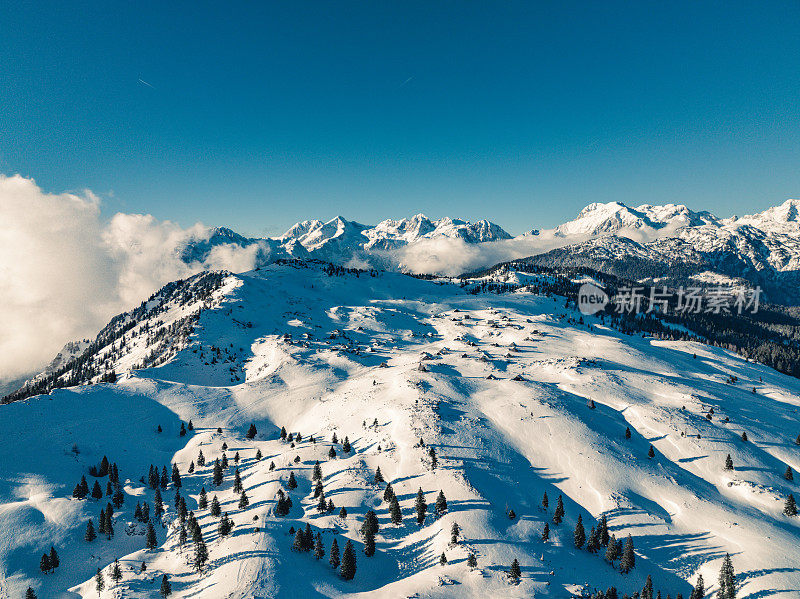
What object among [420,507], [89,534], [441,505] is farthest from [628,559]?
[89,534]

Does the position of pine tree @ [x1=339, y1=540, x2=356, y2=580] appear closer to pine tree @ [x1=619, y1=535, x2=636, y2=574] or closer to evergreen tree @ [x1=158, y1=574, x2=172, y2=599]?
evergreen tree @ [x1=158, y1=574, x2=172, y2=599]

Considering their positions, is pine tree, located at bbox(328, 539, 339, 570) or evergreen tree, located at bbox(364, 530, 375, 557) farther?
evergreen tree, located at bbox(364, 530, 375, 557)

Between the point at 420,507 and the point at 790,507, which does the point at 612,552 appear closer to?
the point at 420,507

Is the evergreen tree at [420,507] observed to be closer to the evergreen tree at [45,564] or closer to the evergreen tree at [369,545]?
the evergreen tree at [369,545]

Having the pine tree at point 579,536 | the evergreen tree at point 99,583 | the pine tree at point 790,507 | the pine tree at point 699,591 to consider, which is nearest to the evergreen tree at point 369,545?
the pine tree at point 579,536

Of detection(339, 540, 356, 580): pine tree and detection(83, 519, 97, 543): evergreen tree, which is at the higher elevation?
detection(339, 540, 356, 580): pine tree

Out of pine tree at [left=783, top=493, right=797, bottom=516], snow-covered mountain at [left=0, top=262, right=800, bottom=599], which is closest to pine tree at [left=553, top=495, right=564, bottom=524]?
snow-covered mountain at [left=0, top=262, right=800, bottom=599]
